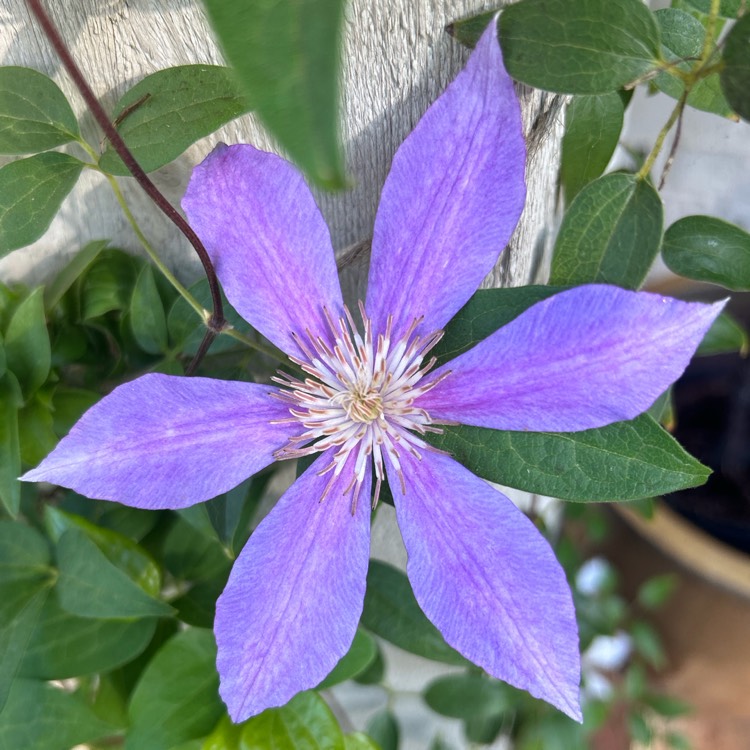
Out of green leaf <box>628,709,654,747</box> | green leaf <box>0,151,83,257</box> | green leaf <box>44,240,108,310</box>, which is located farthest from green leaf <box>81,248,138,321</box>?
green leaf <box>628,709,654,747</box>

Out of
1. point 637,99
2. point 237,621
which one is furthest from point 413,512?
point 637,99

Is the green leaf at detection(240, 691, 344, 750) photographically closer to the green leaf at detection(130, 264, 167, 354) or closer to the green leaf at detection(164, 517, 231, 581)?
the green leaf at detection(164, 517, 231, 581)

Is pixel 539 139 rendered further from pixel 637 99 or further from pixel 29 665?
pixel 637 99

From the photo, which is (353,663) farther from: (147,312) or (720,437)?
(720,437)

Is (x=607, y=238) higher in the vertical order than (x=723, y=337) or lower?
higher

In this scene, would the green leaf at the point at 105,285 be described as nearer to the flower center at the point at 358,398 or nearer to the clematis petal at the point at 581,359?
the flower center at the point at 358,398

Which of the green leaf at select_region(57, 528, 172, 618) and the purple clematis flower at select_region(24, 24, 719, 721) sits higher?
the purple clematis flower at select_region(24, 24, 719, 721)

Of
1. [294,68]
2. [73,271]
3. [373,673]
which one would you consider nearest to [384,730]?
[373,673]
